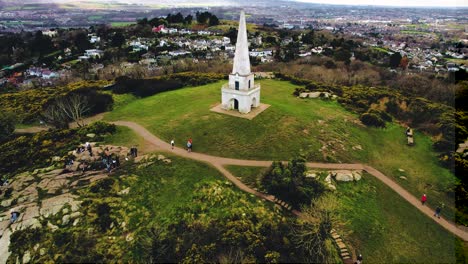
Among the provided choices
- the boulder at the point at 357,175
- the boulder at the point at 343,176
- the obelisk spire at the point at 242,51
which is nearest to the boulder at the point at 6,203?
the obelisk spire at the point at 242,51

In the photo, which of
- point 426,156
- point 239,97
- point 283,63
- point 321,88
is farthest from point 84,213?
point 283,63

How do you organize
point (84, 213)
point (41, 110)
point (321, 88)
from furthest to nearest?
1. point (321, 88)
2. point (41, 110)
3. point (84, 213)

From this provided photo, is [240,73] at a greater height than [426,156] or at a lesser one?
greater

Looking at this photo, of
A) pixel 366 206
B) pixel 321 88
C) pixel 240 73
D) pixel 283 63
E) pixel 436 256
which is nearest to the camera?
pixel 436 256

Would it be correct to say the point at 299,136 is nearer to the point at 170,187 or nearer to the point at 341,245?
the point at 341,245

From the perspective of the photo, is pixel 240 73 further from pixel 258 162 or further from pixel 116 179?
pixel 116 179

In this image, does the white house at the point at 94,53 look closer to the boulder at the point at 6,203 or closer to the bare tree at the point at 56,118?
the bare tree at the point at 56,118
